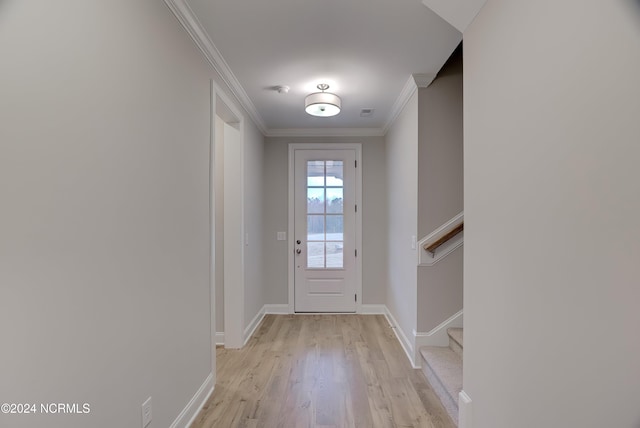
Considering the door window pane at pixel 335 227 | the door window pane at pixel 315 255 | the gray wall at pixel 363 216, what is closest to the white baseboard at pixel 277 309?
the gray wall at pixel 363 216

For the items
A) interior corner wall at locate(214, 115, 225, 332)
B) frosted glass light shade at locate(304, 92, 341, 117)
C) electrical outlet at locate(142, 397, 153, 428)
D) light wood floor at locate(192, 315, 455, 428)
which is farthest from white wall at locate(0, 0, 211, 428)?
interior corner wall at locate(214, 115, 225, 332)

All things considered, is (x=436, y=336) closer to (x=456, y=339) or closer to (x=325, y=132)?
(x=456, y=339)

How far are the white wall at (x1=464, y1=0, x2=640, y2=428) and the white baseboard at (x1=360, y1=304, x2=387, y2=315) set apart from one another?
2846 mm

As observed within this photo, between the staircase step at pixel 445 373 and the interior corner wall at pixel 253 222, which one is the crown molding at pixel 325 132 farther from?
the staircase step at pixel 445 373

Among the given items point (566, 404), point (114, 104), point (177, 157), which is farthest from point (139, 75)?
point (566, 404)

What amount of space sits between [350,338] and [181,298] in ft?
7.09

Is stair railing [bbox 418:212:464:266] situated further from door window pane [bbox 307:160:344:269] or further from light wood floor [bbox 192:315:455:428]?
door window pane [bbox 307:160:344:269]

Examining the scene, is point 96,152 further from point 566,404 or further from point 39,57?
point 566,404

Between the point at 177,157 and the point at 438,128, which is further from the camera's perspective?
the point at 438,128

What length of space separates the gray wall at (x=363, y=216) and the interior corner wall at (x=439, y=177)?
63.7 inches

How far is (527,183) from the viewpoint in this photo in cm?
116

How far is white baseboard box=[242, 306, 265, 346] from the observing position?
338cm

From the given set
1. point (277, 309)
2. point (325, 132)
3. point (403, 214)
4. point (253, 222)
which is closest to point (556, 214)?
point (403, 214)

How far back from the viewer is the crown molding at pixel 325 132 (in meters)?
4.39
